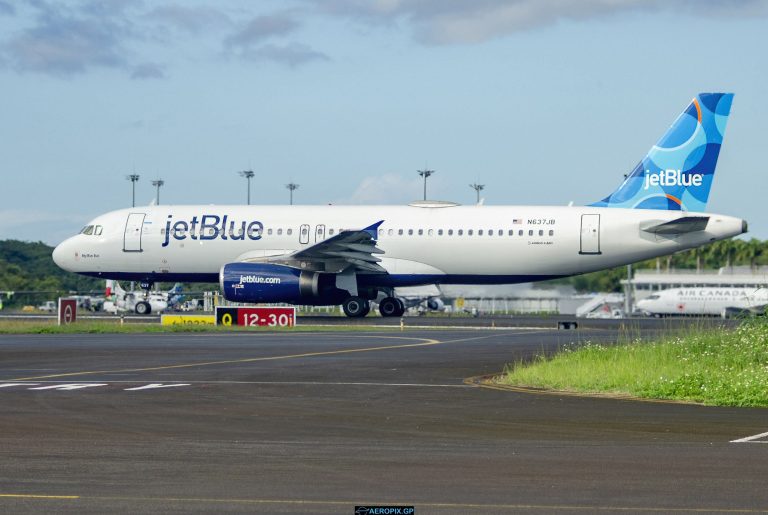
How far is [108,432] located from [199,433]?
1.18 metres

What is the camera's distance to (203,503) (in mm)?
10500

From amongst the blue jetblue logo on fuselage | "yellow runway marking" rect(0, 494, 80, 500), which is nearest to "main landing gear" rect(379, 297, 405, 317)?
the blue jetblue logo on fuselage

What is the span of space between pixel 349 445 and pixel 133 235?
43.4m

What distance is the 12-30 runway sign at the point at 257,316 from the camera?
5228 cm

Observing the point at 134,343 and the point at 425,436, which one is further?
the point at 134,343

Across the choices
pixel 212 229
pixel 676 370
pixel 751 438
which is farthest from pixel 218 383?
pixel 212 229

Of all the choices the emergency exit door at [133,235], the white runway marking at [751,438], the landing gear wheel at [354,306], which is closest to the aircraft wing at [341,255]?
the landing gear wheel at [354,306]

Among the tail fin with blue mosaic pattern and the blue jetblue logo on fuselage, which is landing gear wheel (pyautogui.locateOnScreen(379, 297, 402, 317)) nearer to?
the blue jetblue logo on fuselage

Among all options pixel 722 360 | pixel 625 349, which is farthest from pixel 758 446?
pixel 625 349

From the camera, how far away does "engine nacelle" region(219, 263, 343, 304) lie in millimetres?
51531

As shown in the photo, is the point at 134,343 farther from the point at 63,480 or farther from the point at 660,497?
the point at 660,497

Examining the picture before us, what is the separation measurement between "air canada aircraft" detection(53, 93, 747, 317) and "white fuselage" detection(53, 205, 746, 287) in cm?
5

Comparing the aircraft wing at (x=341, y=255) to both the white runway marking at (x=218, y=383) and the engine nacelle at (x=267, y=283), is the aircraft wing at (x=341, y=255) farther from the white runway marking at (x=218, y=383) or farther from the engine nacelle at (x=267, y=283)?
the white runway marking at (x=218, y=383)

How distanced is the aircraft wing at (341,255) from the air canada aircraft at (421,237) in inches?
2.1
